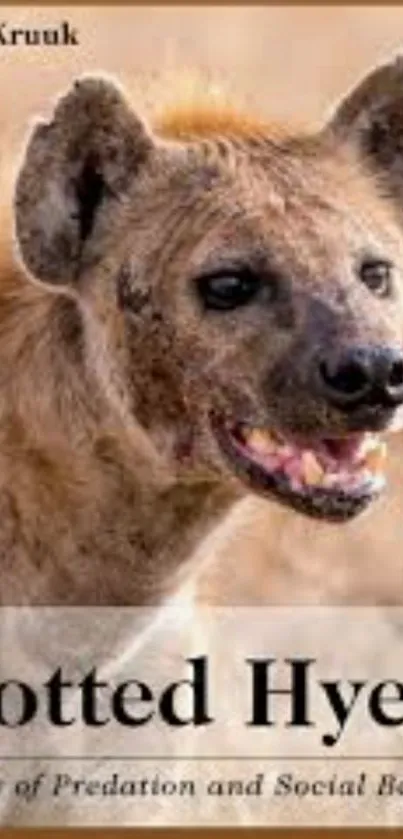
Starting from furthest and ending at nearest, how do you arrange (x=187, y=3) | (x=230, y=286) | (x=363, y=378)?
(x=187, y=3) → (x=230, y=286) → (x=363, y=378)

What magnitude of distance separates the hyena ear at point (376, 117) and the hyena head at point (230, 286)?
0.15 ft

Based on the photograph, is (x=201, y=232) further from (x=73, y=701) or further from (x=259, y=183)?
(x=73, y=701)

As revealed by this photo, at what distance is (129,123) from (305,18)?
5.78 ft

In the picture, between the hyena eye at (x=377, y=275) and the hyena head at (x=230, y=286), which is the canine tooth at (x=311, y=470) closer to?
the hyena head at (x=230, y=286)

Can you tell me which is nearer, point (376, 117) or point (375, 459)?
point (375, 459)

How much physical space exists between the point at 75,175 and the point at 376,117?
378mm

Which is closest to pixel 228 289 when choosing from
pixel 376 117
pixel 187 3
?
pixel 376 117

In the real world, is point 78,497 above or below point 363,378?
below

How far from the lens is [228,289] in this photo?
3.31m

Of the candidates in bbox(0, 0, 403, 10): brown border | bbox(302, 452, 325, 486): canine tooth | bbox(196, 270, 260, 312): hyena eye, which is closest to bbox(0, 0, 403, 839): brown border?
bbox(0, 0, 403, 10): brown border

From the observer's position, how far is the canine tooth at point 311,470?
333 centimetres

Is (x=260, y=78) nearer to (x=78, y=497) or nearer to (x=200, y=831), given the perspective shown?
(x=200, y=831)

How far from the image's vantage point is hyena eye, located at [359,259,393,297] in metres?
3.32

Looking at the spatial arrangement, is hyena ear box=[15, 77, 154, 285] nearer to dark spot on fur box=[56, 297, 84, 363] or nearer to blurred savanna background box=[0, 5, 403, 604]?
dark spot on fur box=[56, 297, 84, 363]
